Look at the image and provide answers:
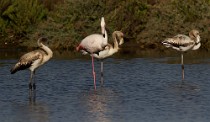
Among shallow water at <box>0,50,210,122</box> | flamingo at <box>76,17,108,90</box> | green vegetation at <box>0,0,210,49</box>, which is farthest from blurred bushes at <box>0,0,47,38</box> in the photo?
flamingo at <box>76,17,108,90</box>

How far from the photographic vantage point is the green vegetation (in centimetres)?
2873

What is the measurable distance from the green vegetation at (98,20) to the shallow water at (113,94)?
557 centimetres

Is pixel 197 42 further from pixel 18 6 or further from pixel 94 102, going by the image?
pixel 18 6

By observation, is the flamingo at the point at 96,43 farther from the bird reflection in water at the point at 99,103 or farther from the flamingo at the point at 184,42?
the flamingo at the point at 184,42

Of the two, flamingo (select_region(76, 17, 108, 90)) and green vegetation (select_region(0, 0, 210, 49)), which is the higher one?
green vegetation (select_region(0, 0, 210, 49))

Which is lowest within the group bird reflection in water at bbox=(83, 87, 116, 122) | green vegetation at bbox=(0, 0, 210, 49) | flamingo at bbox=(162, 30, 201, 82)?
bird reflection in water at bbox=(83, 87, 116, 122)

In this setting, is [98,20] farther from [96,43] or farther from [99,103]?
[99,103]

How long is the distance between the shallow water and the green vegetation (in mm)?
5575

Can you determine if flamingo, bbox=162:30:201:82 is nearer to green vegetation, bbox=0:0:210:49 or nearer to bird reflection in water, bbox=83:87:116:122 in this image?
bird reflection in water, bbox=83:87:116:122

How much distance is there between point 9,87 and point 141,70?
16.1 feet

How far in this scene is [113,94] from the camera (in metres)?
15.6

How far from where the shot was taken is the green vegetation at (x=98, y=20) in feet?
94.3

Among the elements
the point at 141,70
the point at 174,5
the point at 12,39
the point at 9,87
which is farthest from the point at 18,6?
the point at 9,87

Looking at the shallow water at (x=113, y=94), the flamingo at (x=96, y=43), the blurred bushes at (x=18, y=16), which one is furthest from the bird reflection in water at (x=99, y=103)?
the blurred bushes at (x=18, y=16)
